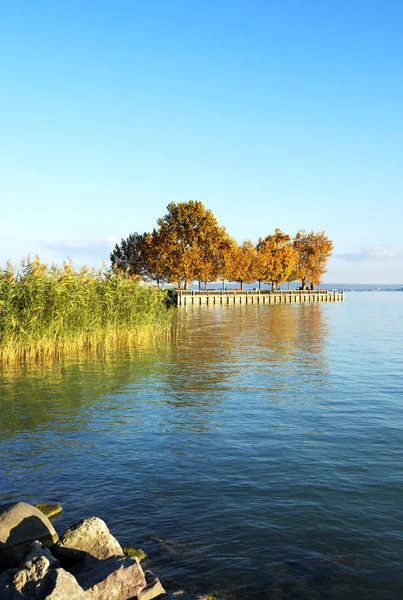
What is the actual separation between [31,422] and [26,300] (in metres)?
9.12

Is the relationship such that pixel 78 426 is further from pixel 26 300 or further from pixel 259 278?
pixel 259 278

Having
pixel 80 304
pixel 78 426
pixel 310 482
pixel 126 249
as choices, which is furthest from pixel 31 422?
A: pixel 126 249

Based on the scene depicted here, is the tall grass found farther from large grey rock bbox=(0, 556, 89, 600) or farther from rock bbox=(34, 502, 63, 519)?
large grey rock bbox=(0, 556, 89, 600)

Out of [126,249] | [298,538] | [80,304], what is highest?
[126,249]

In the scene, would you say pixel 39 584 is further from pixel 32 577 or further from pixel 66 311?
pixel 66 311

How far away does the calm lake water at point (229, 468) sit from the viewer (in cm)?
748

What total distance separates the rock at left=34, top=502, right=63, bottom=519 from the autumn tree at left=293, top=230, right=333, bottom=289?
119m

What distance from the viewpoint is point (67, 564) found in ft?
22.7

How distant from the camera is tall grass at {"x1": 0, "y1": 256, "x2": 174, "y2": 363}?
23.2m

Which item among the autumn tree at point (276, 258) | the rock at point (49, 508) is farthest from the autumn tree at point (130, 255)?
the rock at point (49, 508)

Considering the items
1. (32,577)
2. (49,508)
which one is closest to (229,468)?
(49,508)

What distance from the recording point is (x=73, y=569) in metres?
6.71

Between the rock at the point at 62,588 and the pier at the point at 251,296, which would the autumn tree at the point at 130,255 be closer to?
the pier at the point at 251,296

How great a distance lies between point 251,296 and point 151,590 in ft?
324
